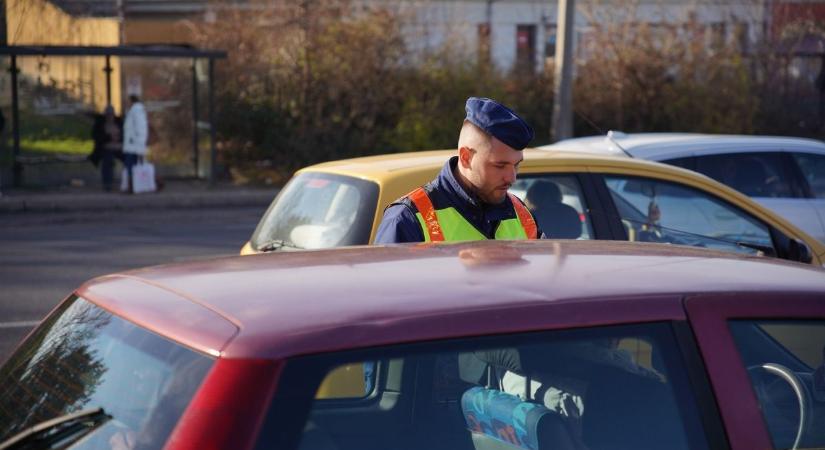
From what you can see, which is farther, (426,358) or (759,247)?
(759,247)

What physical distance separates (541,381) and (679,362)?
32 cm

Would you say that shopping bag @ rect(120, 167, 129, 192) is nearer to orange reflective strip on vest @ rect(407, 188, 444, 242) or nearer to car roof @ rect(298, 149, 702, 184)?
car roof @ rect(298, 149, 702, 184)

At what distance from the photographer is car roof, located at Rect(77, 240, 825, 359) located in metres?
2.36

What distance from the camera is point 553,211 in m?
6.20

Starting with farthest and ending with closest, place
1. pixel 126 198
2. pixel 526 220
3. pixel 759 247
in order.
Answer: pixel 126 198
pixel 759 247
pixel 526 220

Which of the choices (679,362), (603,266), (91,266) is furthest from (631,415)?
(91,266)

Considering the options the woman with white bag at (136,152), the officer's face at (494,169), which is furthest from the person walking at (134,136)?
the officer's face at (494,169)

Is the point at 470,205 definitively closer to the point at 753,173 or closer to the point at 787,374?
the point at 787,374

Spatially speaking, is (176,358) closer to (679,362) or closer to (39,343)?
(39,343)

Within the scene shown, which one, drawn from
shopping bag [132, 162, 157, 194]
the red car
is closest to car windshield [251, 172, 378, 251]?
the red car

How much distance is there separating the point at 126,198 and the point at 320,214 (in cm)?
1435

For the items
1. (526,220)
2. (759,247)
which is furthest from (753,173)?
(526,220)

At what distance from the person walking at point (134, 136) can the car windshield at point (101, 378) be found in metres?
17.4

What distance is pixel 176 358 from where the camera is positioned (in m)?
2.34
